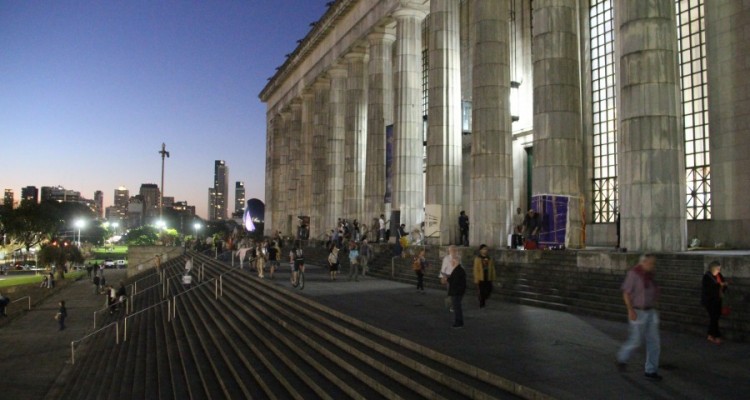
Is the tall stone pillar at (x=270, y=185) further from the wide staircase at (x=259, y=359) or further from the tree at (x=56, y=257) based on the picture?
the wide staircase at (x=259, y=359)

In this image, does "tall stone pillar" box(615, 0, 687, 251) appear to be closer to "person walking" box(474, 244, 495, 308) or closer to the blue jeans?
"person walking" box(474, 244, 495, 308)

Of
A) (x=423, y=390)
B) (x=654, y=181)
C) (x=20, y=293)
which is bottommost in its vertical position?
(x=20, y=293)

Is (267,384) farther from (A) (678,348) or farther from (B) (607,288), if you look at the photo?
(B) (607,288)

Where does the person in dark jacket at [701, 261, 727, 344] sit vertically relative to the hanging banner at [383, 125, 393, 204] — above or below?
below

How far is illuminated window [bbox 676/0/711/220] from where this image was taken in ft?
68.4

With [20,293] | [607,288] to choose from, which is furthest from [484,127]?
[20,293]

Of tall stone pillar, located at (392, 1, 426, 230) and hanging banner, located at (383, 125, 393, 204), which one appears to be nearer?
tall stone pillar, located at (392, 1, 426, 230)

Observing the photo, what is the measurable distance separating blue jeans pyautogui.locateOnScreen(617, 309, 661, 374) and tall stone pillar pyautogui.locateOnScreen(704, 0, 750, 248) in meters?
14.3

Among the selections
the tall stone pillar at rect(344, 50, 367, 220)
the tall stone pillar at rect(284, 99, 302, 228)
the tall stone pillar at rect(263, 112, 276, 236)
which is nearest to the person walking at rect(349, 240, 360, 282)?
the tall stone pillar at rect(344, 50, 367, 220)

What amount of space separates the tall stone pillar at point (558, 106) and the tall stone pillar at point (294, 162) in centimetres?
3588

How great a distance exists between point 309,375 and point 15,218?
245ft

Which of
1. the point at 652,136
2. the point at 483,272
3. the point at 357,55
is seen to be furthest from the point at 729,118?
the point at 357,55

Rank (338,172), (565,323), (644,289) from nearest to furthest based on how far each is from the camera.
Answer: (644,289)
(565,323)
(338,172)

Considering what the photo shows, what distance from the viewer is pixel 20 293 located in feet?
154
